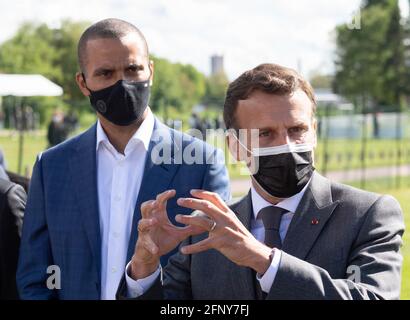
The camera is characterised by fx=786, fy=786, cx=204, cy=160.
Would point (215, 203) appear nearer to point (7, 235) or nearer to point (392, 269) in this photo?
point (392, 269)

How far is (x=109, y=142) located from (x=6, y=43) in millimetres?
73632

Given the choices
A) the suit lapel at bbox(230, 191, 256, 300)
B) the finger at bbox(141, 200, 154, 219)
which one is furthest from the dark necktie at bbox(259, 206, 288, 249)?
the finger at bbox(141, 200, 154, 219)

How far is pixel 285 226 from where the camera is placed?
3.12m

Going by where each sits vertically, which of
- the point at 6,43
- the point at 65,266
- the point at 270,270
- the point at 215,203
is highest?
the point at 6,43

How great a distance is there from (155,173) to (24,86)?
12.0m

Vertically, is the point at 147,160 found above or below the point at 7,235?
above

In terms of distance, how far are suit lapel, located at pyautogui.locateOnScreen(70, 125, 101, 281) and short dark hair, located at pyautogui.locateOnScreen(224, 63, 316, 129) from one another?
1.08m

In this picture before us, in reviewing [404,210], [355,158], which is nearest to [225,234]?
[404,210]

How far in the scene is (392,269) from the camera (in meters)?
2.84

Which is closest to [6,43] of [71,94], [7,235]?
[71,94]

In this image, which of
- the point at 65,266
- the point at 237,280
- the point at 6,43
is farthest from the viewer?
the point at 6,43

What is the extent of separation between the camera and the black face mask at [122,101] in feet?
13.8

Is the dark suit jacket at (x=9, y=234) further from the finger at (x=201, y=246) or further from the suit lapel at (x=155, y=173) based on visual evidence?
the finger at (x=201, y=246)

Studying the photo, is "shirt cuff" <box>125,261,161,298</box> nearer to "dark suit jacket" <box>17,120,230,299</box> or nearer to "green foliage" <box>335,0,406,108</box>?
"dark suit jacket" <box>17,120,230,299</box>
